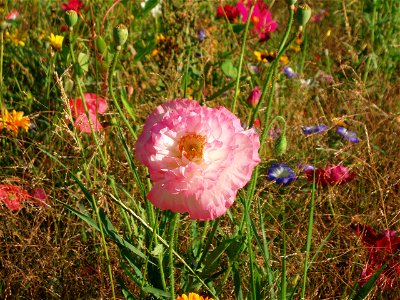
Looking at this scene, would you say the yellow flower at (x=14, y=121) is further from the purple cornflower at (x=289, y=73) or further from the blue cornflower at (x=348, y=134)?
the purple cornflower at (x=289, y=73)

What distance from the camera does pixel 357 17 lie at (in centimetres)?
290

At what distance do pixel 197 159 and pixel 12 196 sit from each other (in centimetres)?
66

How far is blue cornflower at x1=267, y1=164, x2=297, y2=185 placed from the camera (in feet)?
5.11

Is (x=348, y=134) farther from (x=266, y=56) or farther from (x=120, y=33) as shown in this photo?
(x=120, y=33)

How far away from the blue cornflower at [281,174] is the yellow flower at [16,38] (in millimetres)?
1051

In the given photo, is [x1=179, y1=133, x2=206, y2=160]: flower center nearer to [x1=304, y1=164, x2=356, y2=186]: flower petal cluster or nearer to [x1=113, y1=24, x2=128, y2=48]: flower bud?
[x1=113, y1=24, x2=128, y2=48]: flower bud

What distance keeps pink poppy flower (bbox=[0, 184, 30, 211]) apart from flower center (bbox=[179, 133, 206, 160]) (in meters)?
0.61

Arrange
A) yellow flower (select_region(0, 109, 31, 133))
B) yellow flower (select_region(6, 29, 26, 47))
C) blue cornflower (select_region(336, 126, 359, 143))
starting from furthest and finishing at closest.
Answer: yellow flower (select_region(6, 29, 26, 47))
blue cornflower (select_region(336, 126, 359, 143))
yellow flower (select_region(0, 109, 31, 133))

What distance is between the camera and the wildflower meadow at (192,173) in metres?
0.89

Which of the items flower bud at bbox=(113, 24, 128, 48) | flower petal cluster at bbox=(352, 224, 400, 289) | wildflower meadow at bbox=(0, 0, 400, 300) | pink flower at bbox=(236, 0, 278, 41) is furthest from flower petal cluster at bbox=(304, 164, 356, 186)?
pink flower at bbox=(236, 0, 278, 41)

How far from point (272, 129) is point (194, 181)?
3.74 ft

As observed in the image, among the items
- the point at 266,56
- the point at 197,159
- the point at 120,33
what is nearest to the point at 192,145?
the point at 197,159

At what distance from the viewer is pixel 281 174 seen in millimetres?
1575

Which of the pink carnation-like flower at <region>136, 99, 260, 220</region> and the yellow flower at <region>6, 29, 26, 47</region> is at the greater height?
the pink carnation-like flower at <region>136, 99, 260, 220</region>
